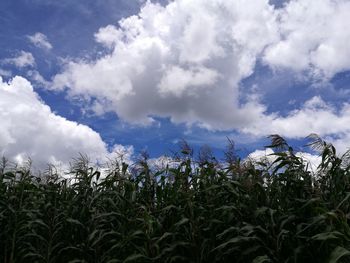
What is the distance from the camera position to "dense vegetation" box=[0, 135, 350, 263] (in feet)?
13.7

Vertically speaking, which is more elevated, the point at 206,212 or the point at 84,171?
the point at 84,171

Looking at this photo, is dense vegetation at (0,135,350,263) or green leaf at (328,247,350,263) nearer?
green leaf at (328,247,350,263)

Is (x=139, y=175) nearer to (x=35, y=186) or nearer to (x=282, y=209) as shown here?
(x=35, y=186)

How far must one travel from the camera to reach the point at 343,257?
3.59 meters

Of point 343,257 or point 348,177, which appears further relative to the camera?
point 348,177

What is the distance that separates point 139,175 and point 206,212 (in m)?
1.34

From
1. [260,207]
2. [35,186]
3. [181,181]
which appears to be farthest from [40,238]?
[260,207]

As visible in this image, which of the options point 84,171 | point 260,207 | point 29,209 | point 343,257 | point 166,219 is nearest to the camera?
point 343,257

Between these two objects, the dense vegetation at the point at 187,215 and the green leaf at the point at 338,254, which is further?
the dense vegetation at the point at 187,215

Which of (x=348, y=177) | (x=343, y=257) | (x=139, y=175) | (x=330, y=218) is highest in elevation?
(x=139, y=175)

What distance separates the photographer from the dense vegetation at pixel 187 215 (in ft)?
13.7

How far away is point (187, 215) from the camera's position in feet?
15.7

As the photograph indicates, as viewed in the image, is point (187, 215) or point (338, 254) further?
point (187, 215)

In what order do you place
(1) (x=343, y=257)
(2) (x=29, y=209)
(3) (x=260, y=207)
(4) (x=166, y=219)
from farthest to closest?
(2) (x=29, y=209), (4) (x=166, y=219), (3) (x=260, y=207), (1) (x=343, y=257)
